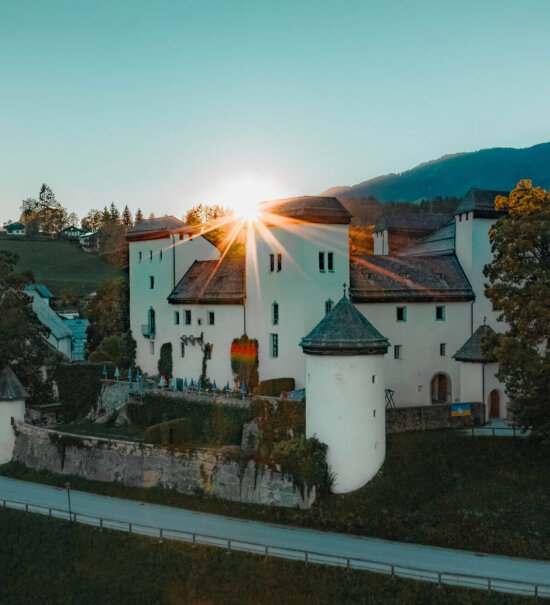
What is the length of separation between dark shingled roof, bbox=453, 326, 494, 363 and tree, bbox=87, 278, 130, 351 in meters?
35.3

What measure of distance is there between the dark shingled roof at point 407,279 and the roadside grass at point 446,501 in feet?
30.5

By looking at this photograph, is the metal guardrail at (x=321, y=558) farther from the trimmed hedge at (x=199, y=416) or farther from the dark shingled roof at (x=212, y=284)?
the dark shingled roof at (x=212, y=284)

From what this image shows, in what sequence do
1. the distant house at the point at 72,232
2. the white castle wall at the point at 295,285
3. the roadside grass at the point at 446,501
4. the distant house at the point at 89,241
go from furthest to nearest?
the distant house at the point at 72,232, the distant house at the point at 89,241, the white castle wall at the point at 295,285, the roadside grass at the point at 446,501

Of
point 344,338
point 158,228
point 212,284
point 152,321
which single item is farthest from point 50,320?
point 344,338

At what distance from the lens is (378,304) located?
1593 inches

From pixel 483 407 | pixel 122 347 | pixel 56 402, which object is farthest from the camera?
pixel 122 347

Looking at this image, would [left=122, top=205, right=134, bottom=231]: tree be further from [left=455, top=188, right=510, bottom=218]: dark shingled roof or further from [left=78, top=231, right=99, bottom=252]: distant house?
[left=455, top=188, right=510, bottom=218]: dark shingled roof

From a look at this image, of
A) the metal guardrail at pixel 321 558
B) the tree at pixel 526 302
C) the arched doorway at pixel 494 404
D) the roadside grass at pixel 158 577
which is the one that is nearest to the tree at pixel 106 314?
the roadside grass at pixel 158 577

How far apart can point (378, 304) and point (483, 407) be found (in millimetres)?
8061

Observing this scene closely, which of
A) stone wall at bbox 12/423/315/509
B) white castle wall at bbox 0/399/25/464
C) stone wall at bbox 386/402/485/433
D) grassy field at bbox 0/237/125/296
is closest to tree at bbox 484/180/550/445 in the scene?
stone wall at bbox 386/402/485/433

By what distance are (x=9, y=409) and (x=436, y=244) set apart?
28.5 metres

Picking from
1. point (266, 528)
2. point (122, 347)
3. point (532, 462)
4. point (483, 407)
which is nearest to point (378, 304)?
point (483, 407)

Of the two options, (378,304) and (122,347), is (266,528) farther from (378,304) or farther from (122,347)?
(122,347)

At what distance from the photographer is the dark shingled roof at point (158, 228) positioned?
166 ft
